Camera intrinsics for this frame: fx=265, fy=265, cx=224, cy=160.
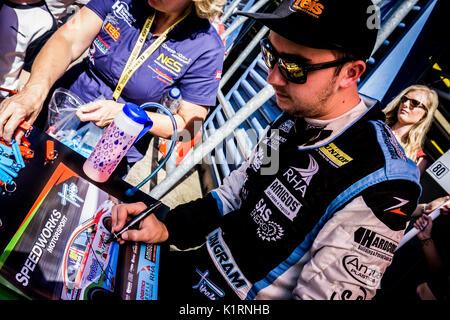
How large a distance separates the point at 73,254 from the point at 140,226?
303 mm

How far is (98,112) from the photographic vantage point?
4.63ft

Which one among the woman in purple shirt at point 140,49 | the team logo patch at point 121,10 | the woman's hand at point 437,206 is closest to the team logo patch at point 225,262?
the woman in purple shirt at point 140,49

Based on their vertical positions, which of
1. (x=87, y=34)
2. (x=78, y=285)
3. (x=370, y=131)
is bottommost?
(x=78, y=285)

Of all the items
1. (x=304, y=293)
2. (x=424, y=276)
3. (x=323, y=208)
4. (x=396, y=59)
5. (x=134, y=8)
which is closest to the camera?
(x=304, y=293)

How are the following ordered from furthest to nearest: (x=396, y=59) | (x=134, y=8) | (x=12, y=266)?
(x=396, y=59), (x=134, y=8), (x=12, y=266)

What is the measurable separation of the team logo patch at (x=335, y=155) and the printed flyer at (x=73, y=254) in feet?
2.90

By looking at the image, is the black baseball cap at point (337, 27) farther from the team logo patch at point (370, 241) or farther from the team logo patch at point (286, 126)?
the team logo patch at point (370, 241)

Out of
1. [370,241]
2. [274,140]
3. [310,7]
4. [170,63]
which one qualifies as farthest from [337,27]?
[170,63]

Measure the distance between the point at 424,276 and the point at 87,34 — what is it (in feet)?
13.5

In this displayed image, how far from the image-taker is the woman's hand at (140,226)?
112 cm

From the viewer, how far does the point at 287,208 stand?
1190 mm

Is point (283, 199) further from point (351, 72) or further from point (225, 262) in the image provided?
point (351, 72)

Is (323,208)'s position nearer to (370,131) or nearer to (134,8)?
(370,131)

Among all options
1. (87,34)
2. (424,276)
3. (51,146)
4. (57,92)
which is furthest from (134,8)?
(424,276)
